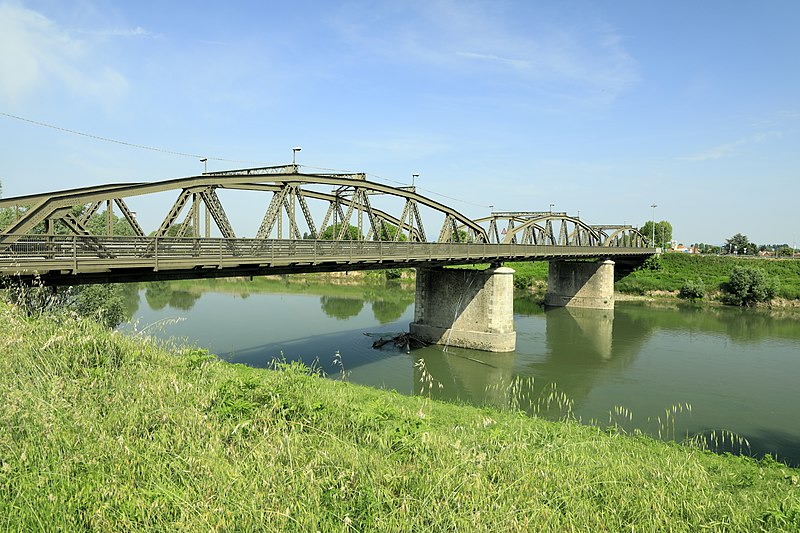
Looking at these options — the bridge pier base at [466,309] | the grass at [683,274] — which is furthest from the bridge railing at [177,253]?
the grass at [683,274]

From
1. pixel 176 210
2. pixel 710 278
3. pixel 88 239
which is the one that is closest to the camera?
pixel 88 239

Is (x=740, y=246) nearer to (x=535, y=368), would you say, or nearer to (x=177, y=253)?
(x=535, y=368)

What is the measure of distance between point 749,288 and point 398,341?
1731 inches

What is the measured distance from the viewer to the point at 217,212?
58.8 ft

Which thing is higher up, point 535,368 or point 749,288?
point 749,288

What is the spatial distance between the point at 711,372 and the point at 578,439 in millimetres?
20392

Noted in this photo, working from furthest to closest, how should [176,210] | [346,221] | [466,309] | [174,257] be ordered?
[466,309], [346,221], [176,210], [174,257]

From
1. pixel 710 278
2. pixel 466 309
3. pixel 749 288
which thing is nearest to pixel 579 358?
pixel 466 309

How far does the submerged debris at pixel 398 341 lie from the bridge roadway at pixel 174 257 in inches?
230

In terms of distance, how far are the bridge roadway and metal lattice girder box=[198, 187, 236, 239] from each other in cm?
129

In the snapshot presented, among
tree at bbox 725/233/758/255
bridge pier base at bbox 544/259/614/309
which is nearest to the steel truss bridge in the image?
bridge pier base at bbox 544/259/614/309

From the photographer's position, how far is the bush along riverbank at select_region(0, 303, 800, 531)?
14.7 ft

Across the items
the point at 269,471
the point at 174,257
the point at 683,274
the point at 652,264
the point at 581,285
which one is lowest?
the point at 269,471

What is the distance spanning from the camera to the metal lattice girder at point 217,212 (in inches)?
699
